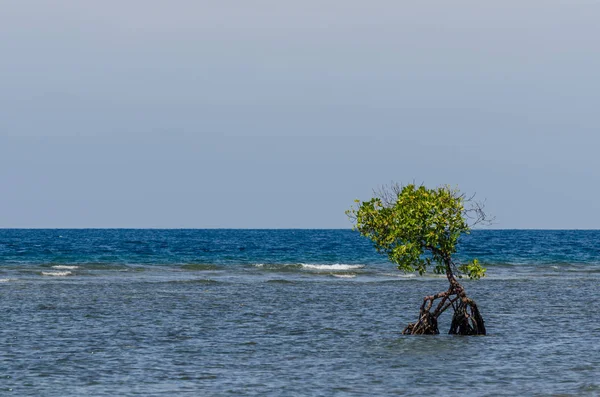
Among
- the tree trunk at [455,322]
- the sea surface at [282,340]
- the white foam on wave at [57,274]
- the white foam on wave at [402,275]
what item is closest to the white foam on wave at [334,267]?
the white foam on wave at [402,275]

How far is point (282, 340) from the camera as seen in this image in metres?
31.3

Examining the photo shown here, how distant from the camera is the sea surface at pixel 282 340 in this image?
23.0 m

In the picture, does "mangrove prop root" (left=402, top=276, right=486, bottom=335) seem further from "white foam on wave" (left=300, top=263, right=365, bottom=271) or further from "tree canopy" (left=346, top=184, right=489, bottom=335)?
"white foam on wave" (left=300, top=263, right=365, bottom=271)

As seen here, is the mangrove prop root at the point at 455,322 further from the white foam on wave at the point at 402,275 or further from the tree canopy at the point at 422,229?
the white foam on wave at the point at 402,275

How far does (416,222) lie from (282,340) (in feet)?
22.0

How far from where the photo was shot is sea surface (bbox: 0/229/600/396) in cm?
2303

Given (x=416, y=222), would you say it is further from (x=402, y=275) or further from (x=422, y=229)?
(x=402, y=275)

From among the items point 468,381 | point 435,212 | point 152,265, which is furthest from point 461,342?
point 152,265

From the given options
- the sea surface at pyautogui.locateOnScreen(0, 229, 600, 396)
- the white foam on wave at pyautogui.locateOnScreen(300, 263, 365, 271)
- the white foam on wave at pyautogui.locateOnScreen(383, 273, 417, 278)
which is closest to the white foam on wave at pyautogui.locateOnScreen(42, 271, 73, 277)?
the sea surface at pyautogui.locateOnScreen(0, 229, 600, 396)

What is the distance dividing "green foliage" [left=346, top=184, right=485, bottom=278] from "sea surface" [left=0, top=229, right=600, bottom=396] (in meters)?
3.33

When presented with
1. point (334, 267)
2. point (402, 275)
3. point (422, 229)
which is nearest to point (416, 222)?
point (422, 229)

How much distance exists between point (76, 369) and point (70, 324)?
1081 centimetres

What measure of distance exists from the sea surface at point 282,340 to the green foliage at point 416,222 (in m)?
3.33

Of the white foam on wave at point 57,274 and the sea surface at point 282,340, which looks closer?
the sea surface at point 282,340
